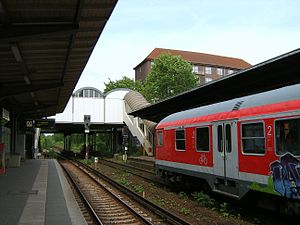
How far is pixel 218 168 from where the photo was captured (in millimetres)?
10984

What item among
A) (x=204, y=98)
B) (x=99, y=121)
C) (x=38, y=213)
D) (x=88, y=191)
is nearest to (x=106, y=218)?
(x=38, y=213)

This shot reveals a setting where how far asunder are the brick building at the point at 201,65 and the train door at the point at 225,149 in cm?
8311

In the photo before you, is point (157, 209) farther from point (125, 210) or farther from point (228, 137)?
point (228, 137)

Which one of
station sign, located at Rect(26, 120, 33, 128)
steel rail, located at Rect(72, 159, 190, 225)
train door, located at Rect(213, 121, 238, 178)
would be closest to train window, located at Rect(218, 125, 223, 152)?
train door, located at Rect(213, 121, 238, 178)

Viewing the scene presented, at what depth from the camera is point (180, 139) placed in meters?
14.0

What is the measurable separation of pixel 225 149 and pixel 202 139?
1.61m

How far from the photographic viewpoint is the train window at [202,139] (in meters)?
11.8

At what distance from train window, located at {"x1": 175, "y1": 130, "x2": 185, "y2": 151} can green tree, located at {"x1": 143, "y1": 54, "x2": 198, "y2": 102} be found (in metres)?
39.6

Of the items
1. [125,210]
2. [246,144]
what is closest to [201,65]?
[125,210]

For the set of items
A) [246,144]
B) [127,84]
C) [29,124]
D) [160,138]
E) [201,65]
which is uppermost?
[201,65]

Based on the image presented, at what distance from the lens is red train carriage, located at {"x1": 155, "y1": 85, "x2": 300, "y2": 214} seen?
26.5 feet

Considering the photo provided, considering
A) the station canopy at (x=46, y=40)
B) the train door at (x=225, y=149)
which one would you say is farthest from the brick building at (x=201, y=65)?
the train door at (x=225, y=149)

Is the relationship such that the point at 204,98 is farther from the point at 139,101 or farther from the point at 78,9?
the point at 139,101

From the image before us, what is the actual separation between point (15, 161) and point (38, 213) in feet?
59.3
